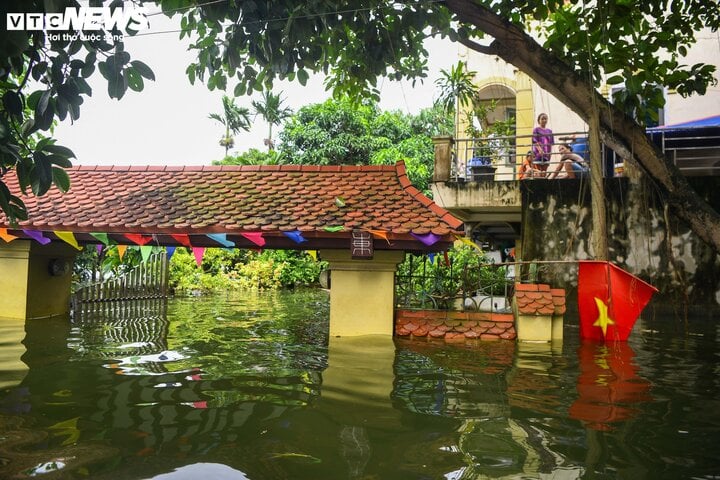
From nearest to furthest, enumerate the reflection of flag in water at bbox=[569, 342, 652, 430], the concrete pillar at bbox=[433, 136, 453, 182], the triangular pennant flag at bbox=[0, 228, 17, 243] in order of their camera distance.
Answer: the reflection of flag in water at bbox=[569, 342, 652, 430], the triangular pennant flag at bbox=[0, 228, 17, 243], the concrete pillar at bbox=[433, 136, 453, 182]

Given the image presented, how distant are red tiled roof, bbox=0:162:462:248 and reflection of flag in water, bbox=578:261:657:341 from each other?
6.41 ft

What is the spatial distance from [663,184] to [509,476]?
14.4ft

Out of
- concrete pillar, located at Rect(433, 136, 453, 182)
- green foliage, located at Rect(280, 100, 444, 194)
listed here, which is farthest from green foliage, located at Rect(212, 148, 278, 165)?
concrete pillar, located at Rect(433, 136, 453, 182)

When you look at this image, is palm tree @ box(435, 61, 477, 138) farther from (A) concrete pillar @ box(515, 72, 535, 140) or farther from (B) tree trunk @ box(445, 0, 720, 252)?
(B) tree trunk @ box(445, 0, 720, 252)

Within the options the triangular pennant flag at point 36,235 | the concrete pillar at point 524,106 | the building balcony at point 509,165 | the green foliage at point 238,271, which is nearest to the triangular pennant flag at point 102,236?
the triangular pennant flag at point 36,235

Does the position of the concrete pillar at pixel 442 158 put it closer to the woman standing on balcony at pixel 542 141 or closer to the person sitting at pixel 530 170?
the person sitting at pixel 530 170

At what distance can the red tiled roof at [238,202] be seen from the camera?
8.14 m

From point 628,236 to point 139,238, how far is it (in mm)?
8315

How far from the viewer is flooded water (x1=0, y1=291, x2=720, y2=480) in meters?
3.60

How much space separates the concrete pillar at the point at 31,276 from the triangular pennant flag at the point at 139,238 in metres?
2.34

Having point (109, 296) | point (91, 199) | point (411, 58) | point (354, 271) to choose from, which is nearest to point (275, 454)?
point (354, 271)

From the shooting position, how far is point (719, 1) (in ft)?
25.3

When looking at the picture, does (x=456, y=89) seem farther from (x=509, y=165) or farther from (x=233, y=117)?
(x=233, y=117)

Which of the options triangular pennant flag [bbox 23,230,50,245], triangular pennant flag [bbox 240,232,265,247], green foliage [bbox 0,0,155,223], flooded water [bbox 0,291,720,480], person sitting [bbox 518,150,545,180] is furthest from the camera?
person sitting [bbox 518,150,545,180]
